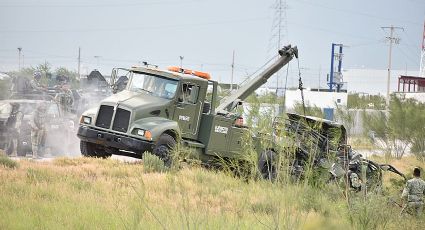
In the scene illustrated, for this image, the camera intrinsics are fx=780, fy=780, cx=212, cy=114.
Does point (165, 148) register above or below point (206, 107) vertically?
below

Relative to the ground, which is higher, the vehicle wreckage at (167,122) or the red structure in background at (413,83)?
the red structure in background at (413,83)

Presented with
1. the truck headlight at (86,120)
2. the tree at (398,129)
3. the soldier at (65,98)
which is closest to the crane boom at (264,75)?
the truck headlight at (86,120)

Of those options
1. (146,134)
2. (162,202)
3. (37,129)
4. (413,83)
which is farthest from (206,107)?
(413,83)

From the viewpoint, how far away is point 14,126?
26.7 m

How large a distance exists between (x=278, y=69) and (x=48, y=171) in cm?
1145

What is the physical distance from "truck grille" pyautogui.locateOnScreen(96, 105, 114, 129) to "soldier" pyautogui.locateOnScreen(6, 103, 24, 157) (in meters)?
5.97

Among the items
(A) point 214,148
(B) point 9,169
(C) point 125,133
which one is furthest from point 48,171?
(A) point 214,148

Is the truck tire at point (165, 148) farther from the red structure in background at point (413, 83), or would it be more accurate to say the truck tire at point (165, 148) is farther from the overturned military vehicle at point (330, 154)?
the red structure in background at point (413, 83)

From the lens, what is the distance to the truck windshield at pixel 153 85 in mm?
22469

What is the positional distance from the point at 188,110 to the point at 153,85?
127cm

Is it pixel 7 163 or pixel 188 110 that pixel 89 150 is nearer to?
pixel 188 110

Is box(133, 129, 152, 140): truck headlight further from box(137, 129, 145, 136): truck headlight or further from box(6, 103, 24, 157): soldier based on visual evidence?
box(6, 103, 24, 157): soldier

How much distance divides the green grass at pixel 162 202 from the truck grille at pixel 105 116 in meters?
1.30

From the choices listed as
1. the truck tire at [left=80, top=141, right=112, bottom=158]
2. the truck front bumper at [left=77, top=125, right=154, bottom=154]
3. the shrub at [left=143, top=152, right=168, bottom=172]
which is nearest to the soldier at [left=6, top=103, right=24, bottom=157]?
the truck tire at [left=80, top=141, right=112, bottom=158]
